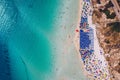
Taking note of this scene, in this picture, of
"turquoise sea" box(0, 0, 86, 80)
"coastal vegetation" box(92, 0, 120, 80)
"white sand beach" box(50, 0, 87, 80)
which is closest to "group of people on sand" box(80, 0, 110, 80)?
"white sand beach" box(50, 0, 87, 80)

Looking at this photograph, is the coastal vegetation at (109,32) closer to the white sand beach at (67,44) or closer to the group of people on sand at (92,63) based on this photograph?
the group of people on sand at (92,63)

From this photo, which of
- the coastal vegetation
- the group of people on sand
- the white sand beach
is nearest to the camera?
the coastal vegetation

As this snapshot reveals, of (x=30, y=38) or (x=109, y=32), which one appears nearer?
(x=109, y=32)

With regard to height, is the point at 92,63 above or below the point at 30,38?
below

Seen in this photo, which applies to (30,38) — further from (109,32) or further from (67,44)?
(109,32)

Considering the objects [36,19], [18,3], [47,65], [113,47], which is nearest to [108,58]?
[113,47]

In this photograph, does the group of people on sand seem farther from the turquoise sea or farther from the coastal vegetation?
the turquoise sea

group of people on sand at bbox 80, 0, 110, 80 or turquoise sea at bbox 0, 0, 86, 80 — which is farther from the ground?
turquoise sea at bbox 0, 0, 86, 80

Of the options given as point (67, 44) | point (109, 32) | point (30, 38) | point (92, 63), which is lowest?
point (92, 63)

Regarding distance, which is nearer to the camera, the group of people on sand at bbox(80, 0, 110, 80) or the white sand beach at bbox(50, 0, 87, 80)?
the group of people on sand at bbox(80, 0, 110, 80)

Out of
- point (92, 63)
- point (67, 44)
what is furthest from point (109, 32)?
point (67, 44)

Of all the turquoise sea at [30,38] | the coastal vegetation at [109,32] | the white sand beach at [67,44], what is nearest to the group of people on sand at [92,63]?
the white sand beach at [67,44]
